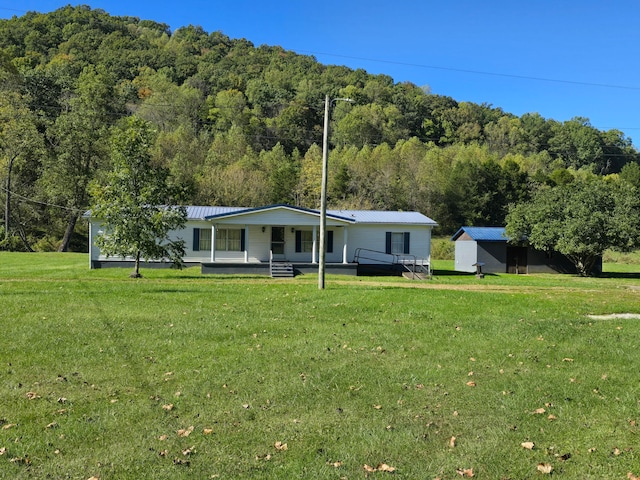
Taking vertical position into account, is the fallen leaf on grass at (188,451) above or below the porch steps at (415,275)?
below

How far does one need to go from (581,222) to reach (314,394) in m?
27.7

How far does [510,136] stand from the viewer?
8294 cm

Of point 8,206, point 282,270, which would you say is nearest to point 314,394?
point 282,270

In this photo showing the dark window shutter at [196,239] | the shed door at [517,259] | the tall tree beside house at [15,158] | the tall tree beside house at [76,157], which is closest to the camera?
the dark window shutter at [196,239]

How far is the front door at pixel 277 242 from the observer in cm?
2875

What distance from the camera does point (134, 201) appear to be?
20922 millimetres

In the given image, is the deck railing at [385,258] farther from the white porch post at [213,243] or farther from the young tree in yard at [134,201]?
the young tree in yard at [134,201]

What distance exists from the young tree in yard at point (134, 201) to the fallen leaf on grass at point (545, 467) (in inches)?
733

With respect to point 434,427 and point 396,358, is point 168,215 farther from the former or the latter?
point 434,427

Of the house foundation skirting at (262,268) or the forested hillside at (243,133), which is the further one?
the forested hillside at (243,133)

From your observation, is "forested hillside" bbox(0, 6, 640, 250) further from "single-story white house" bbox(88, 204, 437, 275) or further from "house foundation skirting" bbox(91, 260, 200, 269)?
"house foundation skirting" bbox(91, 260, 200, 269)

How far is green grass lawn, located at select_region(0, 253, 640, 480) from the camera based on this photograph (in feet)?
13.7

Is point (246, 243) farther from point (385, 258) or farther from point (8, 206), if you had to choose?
point (8, 206)

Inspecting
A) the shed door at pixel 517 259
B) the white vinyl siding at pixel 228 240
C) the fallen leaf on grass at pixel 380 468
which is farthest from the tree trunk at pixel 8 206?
the fallen leaf on grass at pixel 380 468
